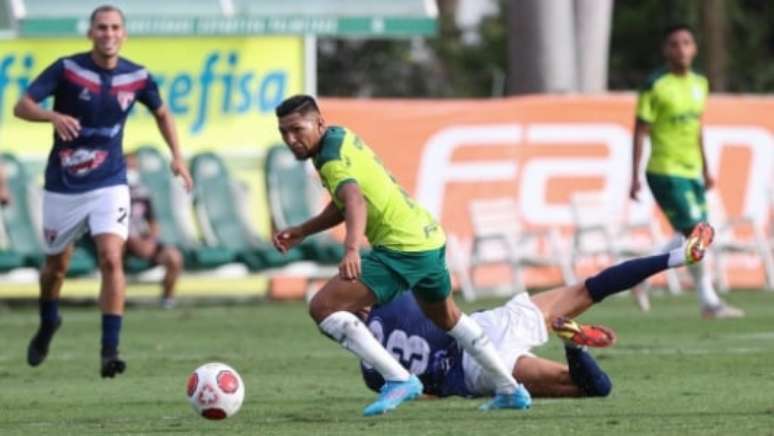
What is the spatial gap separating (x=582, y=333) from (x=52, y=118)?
402 centimetres

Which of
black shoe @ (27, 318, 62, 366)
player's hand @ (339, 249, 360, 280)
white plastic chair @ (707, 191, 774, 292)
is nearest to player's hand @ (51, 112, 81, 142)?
black shoe @ (27, 318, 62, 366)

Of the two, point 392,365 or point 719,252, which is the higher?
point 392,365

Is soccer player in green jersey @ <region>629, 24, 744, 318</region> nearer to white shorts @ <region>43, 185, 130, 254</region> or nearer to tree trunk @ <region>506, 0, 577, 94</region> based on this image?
white shorts @ <region>43, 185, 130, 254</region>

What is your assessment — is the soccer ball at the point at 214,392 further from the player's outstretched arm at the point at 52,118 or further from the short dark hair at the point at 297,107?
the player's outstretched arm at the point at 52,118

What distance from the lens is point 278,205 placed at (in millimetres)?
25188

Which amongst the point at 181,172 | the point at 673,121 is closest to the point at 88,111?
the point at 181,172

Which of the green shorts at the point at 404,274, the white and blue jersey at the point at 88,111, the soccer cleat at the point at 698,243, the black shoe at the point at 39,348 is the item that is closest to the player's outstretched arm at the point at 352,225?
the green shorts at the point at 404,274

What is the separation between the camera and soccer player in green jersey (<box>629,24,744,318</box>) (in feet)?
63.8

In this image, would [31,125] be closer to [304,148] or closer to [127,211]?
[127,211]

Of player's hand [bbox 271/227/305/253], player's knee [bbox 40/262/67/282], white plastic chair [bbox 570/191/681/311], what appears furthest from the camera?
white plastic chair [bbox 570/191/681/311]

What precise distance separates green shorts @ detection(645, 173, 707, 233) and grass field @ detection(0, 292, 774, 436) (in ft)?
2.72

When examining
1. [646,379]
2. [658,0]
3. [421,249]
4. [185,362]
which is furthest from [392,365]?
[658,0]

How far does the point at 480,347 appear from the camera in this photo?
39.4ft

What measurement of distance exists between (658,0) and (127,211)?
30820mm
